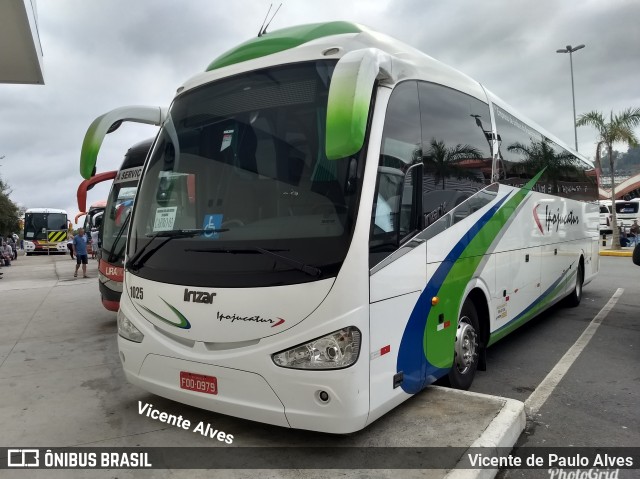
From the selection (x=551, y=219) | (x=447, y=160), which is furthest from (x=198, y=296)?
(x=551, y=219)

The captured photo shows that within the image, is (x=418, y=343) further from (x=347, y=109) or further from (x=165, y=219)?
(x=165, y=219)

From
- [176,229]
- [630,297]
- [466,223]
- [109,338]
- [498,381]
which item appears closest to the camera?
[176,229]

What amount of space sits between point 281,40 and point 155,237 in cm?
180

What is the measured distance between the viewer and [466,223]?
4.57 m

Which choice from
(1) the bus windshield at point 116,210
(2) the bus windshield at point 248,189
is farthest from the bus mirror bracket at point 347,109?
(1) the bus windshield at point 116,210

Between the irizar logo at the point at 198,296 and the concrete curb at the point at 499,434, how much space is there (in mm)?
1846

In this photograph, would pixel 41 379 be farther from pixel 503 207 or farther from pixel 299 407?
pixel 503 207

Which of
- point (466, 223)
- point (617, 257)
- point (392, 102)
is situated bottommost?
point (617, 257)

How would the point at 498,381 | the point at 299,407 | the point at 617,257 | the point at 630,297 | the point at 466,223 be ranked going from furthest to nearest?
1. the point at 617,257
2. the point at 630,297
3. the point at 498,381
4. the point at 466,223
5. the point at 299,407

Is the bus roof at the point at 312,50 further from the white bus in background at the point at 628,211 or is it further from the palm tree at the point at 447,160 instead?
the white bus in background at the point at 628,211

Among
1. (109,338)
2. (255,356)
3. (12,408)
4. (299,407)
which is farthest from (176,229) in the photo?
(109,338)

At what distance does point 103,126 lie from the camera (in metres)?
4.04

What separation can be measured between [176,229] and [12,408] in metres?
2.55

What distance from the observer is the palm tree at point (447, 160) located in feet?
13.5
